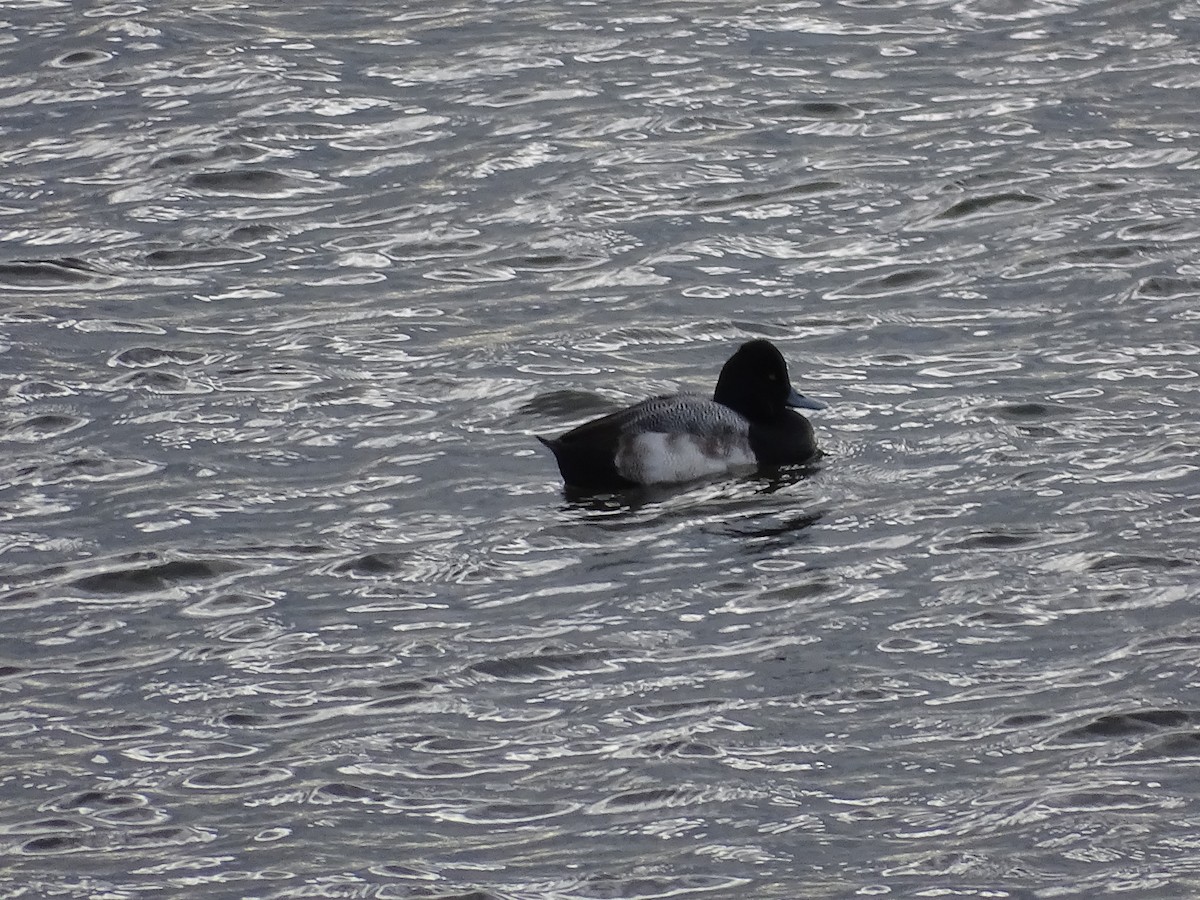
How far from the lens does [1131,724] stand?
816 cm

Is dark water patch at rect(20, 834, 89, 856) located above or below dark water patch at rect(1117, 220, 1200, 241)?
above

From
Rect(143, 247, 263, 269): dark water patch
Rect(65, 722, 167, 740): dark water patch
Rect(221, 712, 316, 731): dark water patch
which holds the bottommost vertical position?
Rect(221, 712, 316, 731): dark water patch

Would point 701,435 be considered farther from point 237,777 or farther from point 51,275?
point 51,275

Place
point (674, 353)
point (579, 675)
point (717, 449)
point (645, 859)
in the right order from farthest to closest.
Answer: point (674, 353) < point (717, 449) < point (579, 675) < point (645, 859)

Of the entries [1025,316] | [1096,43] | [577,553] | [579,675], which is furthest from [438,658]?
[1096,43]

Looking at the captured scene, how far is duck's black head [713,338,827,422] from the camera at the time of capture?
11938 millimetres

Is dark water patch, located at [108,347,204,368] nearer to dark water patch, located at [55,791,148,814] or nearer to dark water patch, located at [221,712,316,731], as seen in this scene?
dark water patch, located at [221,712,316,731]

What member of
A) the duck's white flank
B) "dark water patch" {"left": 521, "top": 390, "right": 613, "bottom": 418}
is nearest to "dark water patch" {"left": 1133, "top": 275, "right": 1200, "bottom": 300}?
the duck's white flank

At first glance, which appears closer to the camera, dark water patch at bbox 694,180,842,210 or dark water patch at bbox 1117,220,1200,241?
dark water patch at bbox 1117,220,1200,241

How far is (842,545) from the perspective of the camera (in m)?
10.4

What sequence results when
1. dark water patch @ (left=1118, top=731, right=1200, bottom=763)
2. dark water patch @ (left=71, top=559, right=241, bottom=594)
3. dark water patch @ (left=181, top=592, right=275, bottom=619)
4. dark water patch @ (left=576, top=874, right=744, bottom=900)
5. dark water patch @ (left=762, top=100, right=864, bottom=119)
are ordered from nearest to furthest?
dark water patch @ (left=576, top=874, right=744, bottom=900) < dark water patch @ (left=1118, top=731, right=1200, bottom=763) < dark water patch @ (left=181, top=592, right=275, bottom=619) < dark water patch @ (left=71, top=559, right=241, bottom=594) < dark water patch @ (left=762, top=100, right=864, bottom=119)

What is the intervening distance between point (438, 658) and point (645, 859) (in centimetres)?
189

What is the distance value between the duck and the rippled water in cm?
21

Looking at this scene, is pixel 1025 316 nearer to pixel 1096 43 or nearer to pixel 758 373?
pixel 758 373
